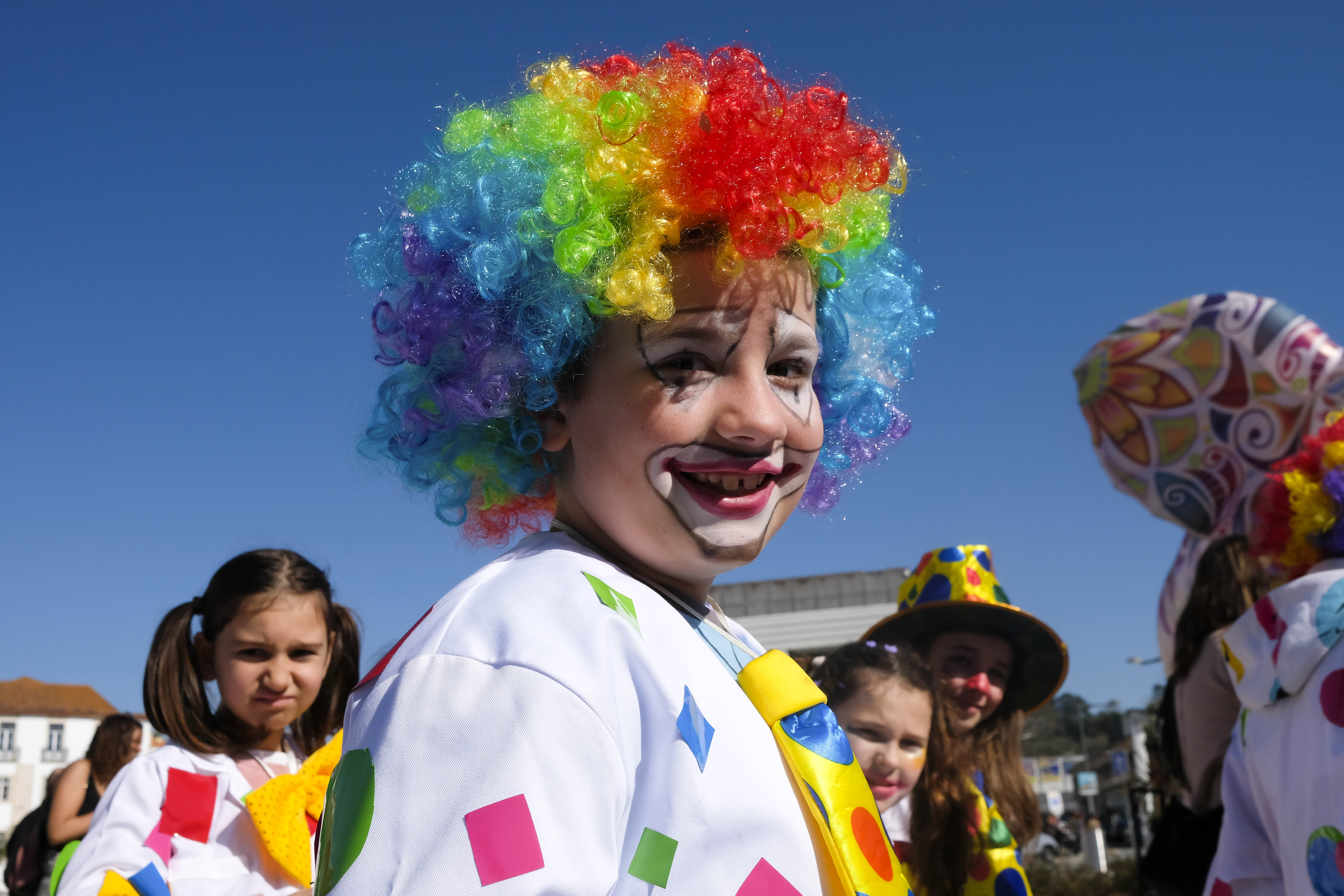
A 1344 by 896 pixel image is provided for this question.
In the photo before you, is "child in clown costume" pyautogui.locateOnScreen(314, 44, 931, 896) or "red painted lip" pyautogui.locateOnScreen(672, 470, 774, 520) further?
"red painted lip" pyautogui.locateOnScreen(672, 470, 774, 520)

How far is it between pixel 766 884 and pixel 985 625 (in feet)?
10.4

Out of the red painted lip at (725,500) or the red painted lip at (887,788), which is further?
the red painted lip at (887,788)

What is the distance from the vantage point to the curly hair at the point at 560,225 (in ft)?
4.90

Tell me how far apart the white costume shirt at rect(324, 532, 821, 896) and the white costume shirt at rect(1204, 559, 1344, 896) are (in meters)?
1.65

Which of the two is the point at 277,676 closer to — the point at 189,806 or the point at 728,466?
the point at 189,806

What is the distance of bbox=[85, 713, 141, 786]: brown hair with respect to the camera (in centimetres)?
536

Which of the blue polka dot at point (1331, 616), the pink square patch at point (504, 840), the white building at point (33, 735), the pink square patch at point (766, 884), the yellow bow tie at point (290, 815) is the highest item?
the white building at point (33, 735)

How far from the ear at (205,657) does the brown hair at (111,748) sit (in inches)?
113

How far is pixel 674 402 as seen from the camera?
4.60 feet

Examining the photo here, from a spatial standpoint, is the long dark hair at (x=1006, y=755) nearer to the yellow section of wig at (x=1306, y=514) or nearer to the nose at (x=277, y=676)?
the yellow section of wig at (x=1306, y=514)

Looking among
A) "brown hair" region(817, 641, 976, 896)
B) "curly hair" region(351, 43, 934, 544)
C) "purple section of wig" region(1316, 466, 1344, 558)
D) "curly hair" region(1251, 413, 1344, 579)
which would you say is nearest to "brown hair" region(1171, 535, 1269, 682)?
"curly hair" region(1251, 413, 1344, 579)

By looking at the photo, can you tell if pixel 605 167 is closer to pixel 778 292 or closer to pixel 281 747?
pixel 778 292

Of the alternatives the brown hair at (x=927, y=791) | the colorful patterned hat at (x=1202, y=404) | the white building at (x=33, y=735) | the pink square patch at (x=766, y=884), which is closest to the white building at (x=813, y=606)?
the colorful patterned hat at (x=1202, y=404)

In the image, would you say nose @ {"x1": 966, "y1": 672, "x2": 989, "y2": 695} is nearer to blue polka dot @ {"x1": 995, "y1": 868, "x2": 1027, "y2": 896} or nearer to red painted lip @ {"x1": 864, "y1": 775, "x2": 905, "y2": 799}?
blue polka dot @ {"x1": 995, "y1": 868, "x2": 1027, "y2": 896}
